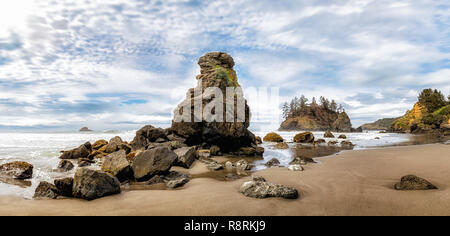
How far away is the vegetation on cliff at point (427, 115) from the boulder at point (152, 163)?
66.2m

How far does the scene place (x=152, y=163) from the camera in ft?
25.2

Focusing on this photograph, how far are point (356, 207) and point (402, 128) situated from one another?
82164mm

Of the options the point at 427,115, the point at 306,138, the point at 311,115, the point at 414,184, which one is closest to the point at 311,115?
the point at 311,115

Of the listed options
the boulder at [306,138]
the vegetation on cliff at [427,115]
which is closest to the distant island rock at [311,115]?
the vegetation on cliff at [427,115]

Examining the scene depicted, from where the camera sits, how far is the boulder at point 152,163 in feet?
24.5

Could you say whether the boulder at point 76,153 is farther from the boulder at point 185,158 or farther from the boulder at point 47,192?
the boulder at point 47,192

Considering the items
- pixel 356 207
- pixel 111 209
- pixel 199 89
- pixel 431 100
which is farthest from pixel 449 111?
pixel 111 209

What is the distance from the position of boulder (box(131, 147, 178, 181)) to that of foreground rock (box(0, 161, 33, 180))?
4.59 meters

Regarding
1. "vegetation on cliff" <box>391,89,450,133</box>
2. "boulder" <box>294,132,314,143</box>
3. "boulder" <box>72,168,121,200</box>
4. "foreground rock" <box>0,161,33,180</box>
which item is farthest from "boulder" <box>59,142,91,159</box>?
"vegetation on cliff" <box>391,89,450,133</box>

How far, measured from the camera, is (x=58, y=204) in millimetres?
4559

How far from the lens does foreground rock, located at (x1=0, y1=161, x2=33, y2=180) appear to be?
8102 mm

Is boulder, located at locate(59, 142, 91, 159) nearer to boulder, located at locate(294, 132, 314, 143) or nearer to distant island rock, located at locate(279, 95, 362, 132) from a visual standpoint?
boulder, located at locate(294, 132, 314, 143)

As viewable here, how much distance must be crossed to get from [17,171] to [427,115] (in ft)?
265
